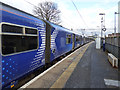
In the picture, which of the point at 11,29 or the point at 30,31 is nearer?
the point at 11,29

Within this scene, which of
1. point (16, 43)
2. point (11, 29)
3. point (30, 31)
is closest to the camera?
point (11, 29)

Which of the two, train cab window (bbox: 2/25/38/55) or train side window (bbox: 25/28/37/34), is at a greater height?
train side window (bbox: 25/28/37/34)

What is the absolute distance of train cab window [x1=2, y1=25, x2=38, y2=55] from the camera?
2.88m

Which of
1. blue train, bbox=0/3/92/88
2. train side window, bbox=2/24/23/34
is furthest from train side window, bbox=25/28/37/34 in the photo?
train side window, bbox=2/24/23/34

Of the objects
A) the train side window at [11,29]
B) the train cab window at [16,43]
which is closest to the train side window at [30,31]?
the train cab window at [16,43]

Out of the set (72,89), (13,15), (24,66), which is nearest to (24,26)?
(13,15)

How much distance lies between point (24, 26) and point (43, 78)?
2.35 m

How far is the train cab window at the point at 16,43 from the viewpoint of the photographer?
2.88 metres

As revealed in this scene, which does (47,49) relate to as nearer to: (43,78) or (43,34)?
(43,34)

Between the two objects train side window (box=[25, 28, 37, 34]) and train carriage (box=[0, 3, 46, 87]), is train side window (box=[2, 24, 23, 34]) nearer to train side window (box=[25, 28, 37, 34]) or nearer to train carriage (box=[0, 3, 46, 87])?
train carriage (box=[0, 3, 46, 87])

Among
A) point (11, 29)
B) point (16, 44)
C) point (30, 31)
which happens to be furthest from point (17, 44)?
point (30, 31)

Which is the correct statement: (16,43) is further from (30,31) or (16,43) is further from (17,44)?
(30,31)

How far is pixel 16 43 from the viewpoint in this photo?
10.7ft

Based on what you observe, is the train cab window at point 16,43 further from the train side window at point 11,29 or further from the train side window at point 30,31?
the train side window at point 30,31
